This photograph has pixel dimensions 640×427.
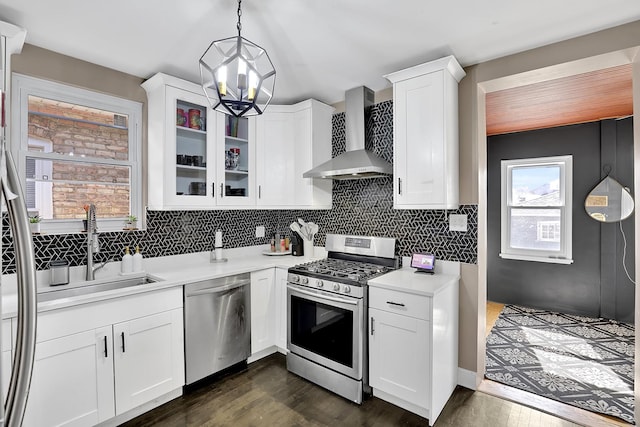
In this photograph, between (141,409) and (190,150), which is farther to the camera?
(190,150)

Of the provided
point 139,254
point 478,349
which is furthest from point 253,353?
point 478,349

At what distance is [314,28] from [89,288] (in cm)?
233

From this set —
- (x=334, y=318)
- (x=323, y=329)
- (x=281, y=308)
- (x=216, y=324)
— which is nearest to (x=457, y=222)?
(x=334, y=318)

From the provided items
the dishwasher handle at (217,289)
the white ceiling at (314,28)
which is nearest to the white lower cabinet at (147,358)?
the dishwasher handle at (217,289)

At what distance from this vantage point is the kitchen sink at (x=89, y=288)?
2.15m

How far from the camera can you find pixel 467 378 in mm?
2613

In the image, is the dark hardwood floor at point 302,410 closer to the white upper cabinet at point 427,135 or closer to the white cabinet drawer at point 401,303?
the white cabinet drawer at point 401,303

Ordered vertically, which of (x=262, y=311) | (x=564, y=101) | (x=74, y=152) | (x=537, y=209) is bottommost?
(x=262, y=311)

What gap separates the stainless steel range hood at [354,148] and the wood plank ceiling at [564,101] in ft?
3.95

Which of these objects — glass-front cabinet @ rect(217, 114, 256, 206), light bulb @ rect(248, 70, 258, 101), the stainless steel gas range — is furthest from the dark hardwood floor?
light bulb @ rect(248, 70, 258, 101)

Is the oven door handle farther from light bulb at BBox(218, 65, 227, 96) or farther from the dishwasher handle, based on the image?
light bulb at BBox(218, 65, 227, 96)

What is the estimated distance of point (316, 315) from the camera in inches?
106

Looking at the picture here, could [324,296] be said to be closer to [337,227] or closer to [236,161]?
[337,227]

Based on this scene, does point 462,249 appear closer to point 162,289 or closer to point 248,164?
point 248,164
